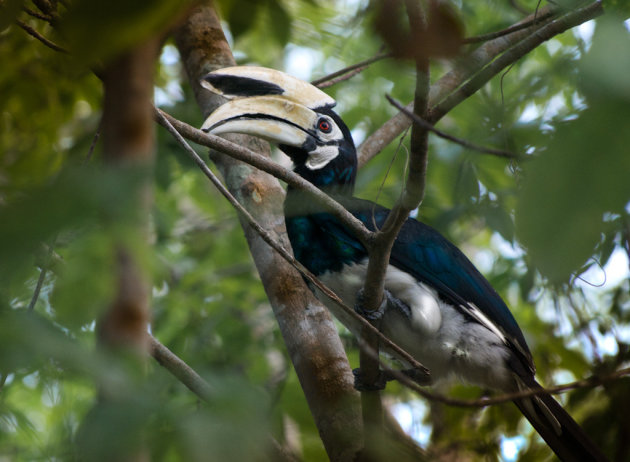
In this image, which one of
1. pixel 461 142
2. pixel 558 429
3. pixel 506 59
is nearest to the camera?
pixel 461 142

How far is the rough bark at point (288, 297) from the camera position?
2680 mm

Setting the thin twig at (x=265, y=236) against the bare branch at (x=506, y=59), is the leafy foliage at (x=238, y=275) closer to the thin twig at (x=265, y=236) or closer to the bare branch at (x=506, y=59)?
the bare branch at (x=506, y=59)

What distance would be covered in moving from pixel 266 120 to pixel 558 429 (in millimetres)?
1877

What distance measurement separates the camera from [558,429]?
9.04 ft

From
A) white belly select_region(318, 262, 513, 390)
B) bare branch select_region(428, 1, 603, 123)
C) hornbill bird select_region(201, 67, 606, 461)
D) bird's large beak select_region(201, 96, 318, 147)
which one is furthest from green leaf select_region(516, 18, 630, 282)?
bird's large beak select_region(201, 96, 318, 147)

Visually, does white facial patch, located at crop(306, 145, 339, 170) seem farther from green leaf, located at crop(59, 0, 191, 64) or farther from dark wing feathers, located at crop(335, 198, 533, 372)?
green leaf, located at crop(59, 0, 191, 64)

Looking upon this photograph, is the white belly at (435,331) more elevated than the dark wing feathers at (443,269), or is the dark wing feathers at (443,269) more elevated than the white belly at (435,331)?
the dark wing feathers at (443,269)

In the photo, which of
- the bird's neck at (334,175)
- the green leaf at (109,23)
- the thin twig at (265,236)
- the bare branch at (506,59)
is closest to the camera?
the green leaf at (109,23)

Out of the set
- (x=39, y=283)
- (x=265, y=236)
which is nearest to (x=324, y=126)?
(x=265, y=236)

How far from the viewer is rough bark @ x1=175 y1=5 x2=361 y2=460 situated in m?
2.68

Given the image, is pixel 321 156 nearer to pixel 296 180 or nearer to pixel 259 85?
pixel 259 85

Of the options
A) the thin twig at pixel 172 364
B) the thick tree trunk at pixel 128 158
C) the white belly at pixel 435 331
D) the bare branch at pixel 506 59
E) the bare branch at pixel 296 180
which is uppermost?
the bare branch at pixel 506 59

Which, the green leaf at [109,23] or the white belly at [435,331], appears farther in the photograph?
the white belly at [435,331]

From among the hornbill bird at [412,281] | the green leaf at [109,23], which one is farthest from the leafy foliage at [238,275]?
the hornbill bird at [412,281]
